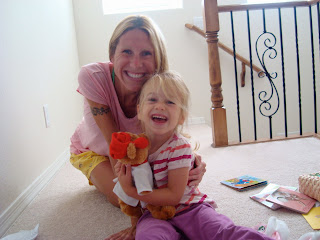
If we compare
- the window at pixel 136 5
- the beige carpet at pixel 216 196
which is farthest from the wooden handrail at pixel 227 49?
the beige carpet at pixel 216 196

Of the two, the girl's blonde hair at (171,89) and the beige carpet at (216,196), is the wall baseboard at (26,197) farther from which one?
the girl's blonde hair at (171,89)

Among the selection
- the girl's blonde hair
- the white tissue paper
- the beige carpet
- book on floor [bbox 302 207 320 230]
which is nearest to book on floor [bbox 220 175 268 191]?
the beige carpet

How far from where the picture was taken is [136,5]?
3047 mm

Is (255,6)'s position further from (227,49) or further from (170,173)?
(170,173)

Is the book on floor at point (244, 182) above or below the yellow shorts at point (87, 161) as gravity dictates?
below

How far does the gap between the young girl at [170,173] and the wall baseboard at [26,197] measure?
21.4 inches

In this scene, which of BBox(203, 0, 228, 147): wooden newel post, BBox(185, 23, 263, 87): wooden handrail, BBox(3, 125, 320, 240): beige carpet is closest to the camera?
BBox(3, 125, 320, 240): beige carpet

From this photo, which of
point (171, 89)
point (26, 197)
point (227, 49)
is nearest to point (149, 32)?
point (171, 89)

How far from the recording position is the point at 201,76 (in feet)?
10.0

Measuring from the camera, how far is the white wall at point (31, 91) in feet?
3.95

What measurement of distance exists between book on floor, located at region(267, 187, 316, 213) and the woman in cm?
32

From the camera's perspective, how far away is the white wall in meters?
1.21

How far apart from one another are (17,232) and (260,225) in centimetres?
83

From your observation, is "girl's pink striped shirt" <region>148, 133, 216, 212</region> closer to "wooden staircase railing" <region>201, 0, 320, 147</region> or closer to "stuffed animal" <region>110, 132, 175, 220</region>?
"stuffed animal" <region>110, 132, 175, 220</region>
